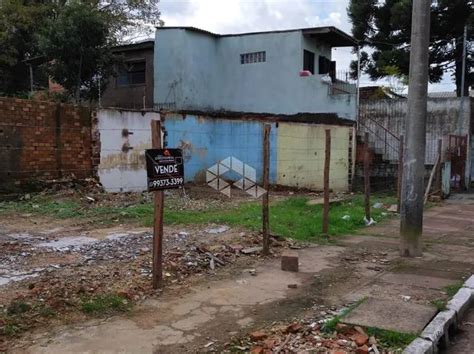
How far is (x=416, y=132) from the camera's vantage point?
790cm

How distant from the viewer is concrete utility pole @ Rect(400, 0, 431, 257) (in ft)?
25.7

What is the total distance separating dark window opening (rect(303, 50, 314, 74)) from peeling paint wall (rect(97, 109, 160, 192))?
1011 cm

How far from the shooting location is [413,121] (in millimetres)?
7910

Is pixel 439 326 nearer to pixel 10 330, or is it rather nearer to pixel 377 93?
pixel 10 330

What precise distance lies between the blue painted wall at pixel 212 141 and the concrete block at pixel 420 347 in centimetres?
1153

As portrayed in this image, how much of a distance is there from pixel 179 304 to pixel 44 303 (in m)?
1.35

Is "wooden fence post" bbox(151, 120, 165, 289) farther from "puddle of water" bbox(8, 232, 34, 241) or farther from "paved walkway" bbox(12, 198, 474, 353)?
"puddle of water" bbox(8, 232, 34, 241)

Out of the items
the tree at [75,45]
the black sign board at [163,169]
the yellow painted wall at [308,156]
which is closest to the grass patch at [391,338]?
the black sign board at [163,169]

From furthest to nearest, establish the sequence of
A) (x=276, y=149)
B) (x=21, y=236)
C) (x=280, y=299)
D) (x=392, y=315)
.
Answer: (x=276, y=149) < (x=21, y=236) < (x=280, y=299) < (x=392, y=315)

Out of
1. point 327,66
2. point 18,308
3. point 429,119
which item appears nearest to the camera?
point 18,308

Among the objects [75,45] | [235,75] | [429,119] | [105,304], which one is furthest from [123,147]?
[429,119]

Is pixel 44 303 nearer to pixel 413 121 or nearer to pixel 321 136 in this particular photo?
pixel 413 121

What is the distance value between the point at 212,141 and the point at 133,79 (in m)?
9.80

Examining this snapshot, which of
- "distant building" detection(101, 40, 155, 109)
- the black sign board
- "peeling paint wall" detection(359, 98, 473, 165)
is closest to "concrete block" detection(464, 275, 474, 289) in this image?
the black sign board
